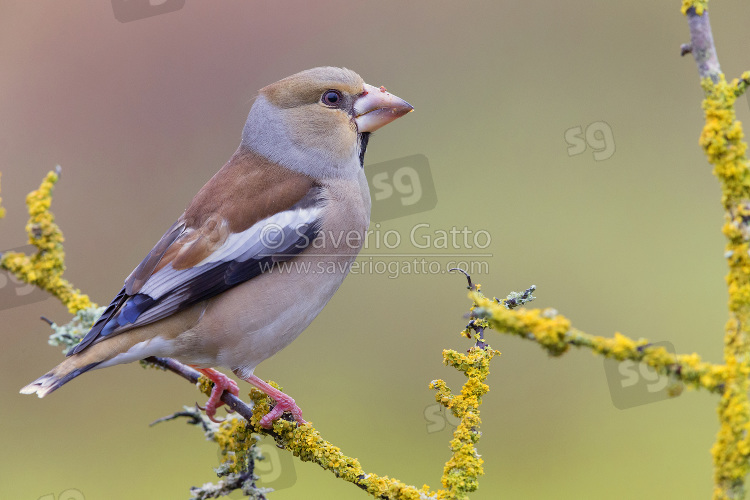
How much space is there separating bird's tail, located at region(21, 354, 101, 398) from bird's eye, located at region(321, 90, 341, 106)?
1.41 metres

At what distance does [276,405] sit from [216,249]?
2.10ft

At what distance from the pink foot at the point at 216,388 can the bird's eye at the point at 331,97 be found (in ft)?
4.03

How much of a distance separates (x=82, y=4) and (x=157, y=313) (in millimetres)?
3535

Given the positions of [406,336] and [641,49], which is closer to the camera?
[406,336]

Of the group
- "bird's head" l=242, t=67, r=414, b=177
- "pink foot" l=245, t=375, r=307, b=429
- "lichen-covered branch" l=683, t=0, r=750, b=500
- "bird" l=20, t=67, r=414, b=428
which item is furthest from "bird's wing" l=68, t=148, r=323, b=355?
"lichen-covered branch" l=683, t=0, r=750, b=500

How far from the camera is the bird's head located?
329 cm

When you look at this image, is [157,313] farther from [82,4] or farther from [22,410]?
[82,4]

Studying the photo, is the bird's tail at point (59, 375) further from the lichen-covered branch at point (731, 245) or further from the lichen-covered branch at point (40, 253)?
the lichen-covered branch at point (731, 245)

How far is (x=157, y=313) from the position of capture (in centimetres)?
287

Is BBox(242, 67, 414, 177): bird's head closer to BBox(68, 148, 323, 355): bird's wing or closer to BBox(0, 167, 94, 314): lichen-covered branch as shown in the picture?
BBox(68, 148, 323, 355): bird's wing

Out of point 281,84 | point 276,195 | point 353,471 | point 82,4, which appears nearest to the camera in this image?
point 353,471

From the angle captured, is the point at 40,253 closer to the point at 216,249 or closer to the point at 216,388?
the point at 216,249

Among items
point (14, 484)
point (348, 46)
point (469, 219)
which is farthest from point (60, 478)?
point (348, 46)

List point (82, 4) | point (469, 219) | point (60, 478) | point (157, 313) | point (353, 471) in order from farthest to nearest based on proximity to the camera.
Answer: point (82, 4) < point (469, 219) < point (60, 478) < point (157, 313) < point (353, 471)
